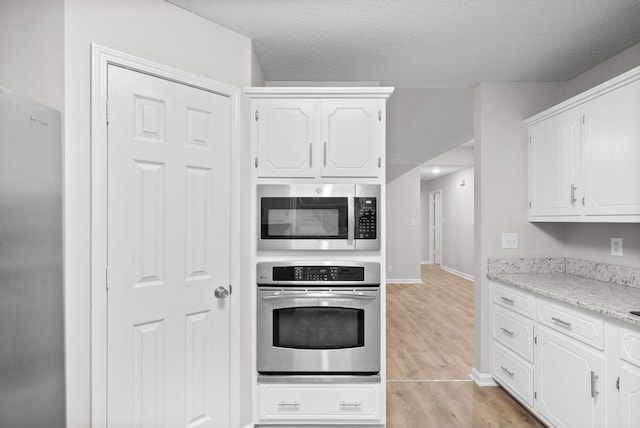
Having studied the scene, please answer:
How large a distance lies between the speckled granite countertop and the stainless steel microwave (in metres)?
1.08

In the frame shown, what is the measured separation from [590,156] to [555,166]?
31 centimetres

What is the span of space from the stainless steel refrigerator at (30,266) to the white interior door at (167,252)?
23 cm

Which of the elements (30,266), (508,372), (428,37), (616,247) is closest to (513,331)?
(508,372)

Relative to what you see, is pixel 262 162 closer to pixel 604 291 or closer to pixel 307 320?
pixel 307 320

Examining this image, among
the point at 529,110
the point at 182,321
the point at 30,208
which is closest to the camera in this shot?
the point at 30,208

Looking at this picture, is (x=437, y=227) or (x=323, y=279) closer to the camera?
(x=323, y=279)

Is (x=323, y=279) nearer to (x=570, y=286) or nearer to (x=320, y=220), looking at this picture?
(x=320, y=220)

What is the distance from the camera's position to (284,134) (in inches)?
86.4

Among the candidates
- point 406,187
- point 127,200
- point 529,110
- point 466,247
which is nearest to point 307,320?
point 127,200

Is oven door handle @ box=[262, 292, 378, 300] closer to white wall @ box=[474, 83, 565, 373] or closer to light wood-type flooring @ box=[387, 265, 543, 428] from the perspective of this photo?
light wood-type flooring @ box=[387, 265, 543, 428]

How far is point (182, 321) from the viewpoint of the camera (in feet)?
6.24

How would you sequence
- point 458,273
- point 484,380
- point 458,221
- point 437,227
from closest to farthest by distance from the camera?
point 484,380, point 458,273, point 458,221, point 437,227

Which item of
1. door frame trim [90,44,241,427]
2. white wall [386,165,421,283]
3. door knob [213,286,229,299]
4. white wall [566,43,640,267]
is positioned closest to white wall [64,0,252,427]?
door frame trim [90,44,241,427]

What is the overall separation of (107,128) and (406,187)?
261 inches
